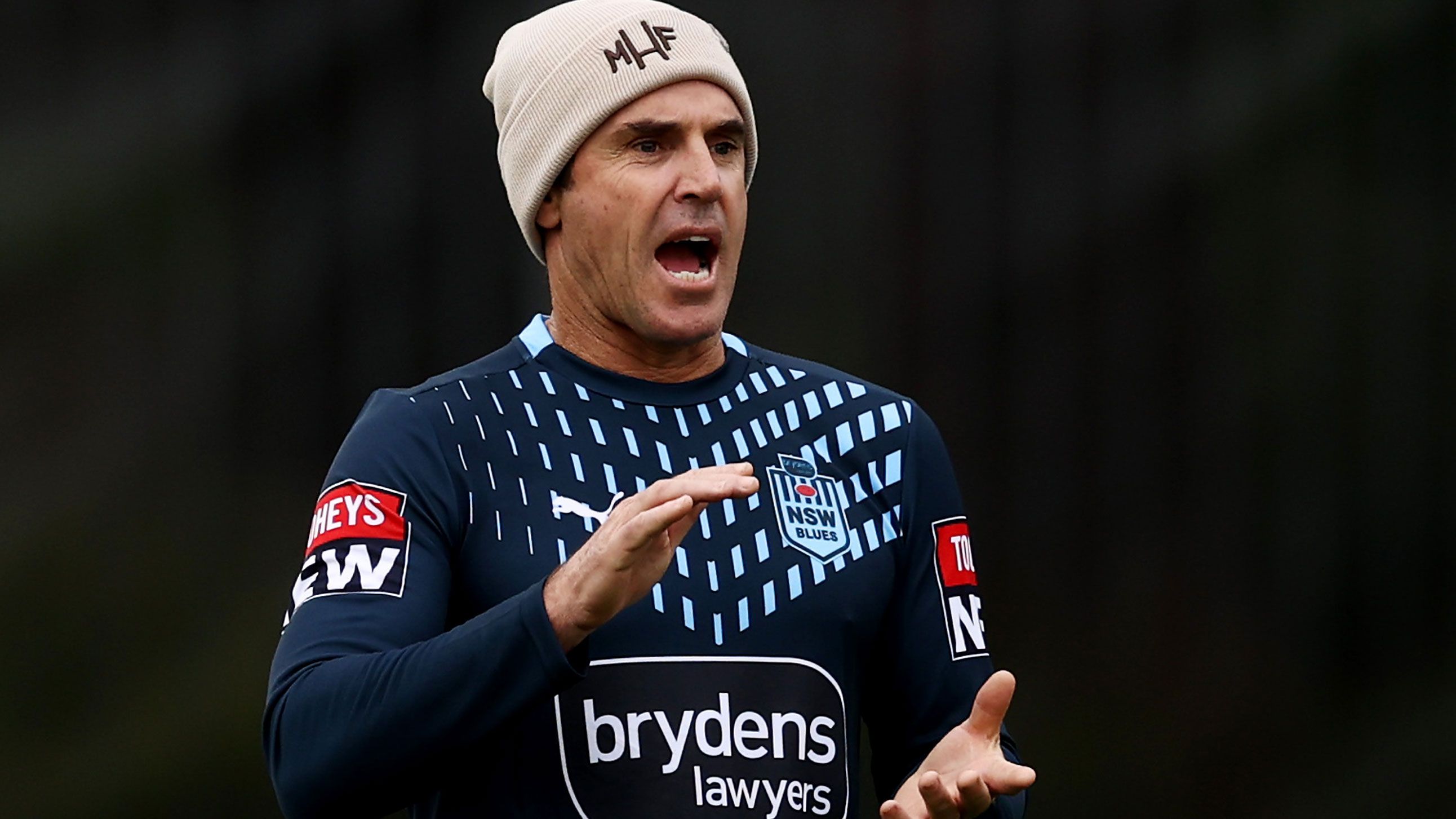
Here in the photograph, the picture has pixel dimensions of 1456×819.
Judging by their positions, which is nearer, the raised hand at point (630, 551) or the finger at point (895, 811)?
the raised hand at point (630, 551)

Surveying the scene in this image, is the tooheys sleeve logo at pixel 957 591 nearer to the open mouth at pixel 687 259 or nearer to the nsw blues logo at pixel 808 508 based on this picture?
the nsw blues logo at pixel 808 508

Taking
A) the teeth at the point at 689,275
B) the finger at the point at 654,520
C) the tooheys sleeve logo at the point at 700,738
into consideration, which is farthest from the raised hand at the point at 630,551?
the teeth at the point at 689,275

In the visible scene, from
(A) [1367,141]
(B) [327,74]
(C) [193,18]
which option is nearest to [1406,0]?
(A) [1367,141]

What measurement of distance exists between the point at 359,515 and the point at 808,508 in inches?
19.2

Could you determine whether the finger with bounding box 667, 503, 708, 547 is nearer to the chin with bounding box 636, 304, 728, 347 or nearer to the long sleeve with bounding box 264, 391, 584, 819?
the long sleeve with bounding box 264, 391, 584, 819

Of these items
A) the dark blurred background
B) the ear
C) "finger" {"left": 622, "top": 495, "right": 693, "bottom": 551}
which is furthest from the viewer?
the dark blurred background

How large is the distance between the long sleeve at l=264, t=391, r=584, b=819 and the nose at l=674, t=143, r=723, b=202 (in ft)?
1.27

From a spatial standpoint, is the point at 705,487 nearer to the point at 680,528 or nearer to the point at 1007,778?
the point at 680,528

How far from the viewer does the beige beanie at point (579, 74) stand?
2.04m

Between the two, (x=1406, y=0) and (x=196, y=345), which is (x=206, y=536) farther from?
(x=1406, y=0)

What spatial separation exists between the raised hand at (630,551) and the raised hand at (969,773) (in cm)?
33

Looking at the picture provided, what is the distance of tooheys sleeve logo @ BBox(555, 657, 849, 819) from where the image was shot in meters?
1.82

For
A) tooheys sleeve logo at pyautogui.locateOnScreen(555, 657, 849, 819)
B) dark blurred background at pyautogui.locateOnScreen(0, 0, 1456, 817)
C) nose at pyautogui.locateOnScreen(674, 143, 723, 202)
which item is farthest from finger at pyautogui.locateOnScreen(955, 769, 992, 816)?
dark blurred background at pyautogui.locateOnScreen(0, 0, 1456, 817)

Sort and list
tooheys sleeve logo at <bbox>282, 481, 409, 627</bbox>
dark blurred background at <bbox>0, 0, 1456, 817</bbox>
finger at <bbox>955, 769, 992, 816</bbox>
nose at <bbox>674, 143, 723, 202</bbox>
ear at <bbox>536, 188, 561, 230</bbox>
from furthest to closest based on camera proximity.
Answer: dark blurred background at <bbox>0, 0, 1456, 817</bbox>
ear at <bbox>536, 188, 561, 230</bbox>
nose at <bbox>674, 143, 723, 202</bbox>
tooheys sleeve logo at <bbox>282, 481, 409, 627</bbox>
finger at <bbox>955, 769, 992, 816</bbox>
